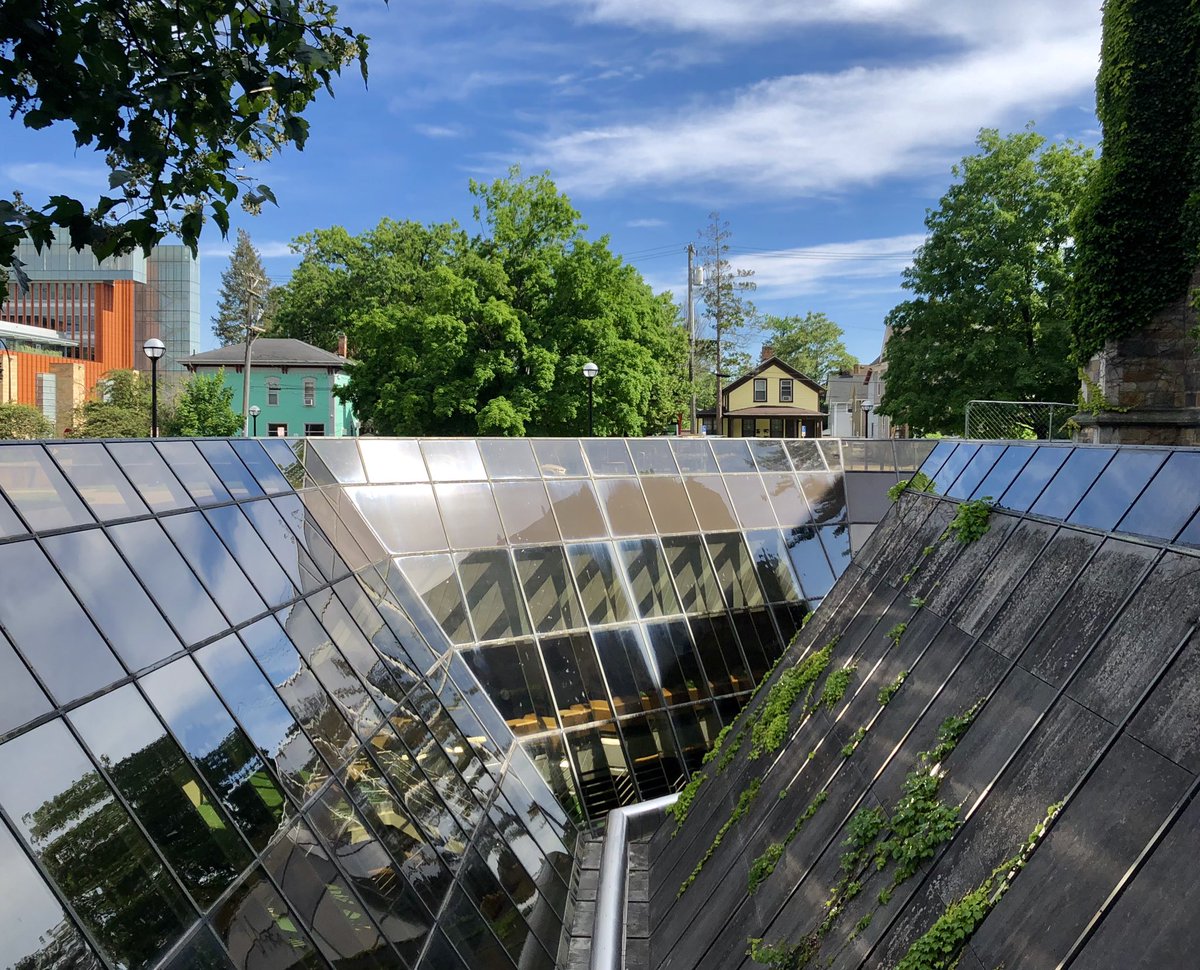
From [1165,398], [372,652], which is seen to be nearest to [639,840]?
[372,652]

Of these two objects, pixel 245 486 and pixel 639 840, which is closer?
pixel 245 486

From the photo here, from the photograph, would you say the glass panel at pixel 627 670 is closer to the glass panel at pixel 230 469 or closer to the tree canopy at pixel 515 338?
the glass panel at pixel 230 469

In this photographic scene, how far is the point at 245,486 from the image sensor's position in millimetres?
13055

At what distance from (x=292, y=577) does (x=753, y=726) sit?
22.5 feet

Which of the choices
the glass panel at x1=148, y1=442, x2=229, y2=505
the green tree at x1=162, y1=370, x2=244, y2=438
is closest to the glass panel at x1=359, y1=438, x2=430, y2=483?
A: the glass panel at x1=148, y1=442, x2=229, y2=505

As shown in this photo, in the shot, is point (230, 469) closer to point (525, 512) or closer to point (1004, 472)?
point (525, 512)

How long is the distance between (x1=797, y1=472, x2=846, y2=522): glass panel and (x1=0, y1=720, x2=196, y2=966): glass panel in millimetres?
18549

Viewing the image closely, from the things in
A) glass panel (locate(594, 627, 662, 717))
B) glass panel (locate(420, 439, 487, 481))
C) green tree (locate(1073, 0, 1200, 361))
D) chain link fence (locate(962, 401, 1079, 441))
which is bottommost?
glass panel (locate(594, 627, 662, 717))

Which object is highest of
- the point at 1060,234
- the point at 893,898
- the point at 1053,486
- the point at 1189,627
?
the point at 1060,234

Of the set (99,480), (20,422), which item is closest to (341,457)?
(99,480)

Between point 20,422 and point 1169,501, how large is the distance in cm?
5037

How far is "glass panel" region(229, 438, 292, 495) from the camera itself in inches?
549

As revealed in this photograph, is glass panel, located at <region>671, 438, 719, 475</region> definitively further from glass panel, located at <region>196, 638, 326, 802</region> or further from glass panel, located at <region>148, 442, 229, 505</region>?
glass panel, located at <region>196, 638, 326, 802</region>

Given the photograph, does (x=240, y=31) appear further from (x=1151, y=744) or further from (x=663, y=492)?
(x=663, y=492)
